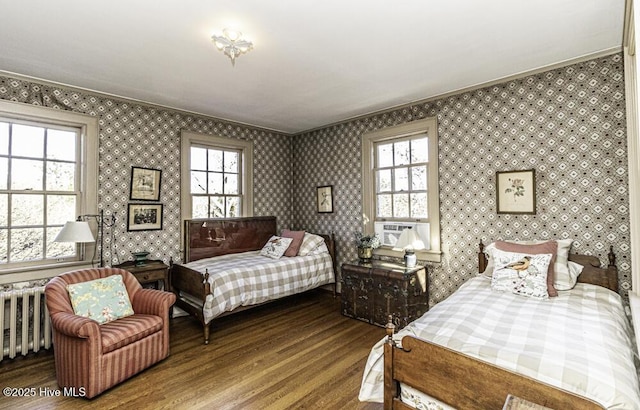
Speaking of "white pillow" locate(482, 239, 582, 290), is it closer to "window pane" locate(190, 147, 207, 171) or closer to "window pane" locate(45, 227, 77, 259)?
"window pane" locate(190, 147, 207, 171)

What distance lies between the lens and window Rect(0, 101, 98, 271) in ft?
10.0

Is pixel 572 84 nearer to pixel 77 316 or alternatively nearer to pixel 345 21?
pixel 345 21

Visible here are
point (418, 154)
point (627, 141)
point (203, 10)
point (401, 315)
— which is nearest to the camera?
point (203, 10)

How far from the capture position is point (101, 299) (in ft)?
8.85

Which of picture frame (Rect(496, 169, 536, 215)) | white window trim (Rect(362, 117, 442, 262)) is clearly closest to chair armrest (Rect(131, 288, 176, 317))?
white window trim (Rect(362, 117, 442, 262))

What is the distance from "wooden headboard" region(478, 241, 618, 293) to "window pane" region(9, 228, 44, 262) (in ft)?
16.9

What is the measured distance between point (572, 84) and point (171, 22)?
3405 mm

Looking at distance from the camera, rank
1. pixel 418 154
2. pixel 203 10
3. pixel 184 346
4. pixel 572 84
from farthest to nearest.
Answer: pixel 418 154, pixel 184 346, pixel 572 84, pixel 203 10

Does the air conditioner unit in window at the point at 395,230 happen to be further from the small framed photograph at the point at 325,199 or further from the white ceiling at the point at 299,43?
the white ceiling at the point at 299,43

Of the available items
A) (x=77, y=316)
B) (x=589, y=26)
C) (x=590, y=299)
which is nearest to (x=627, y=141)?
(x=589, y=26)

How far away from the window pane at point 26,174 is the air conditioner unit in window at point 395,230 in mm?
3911

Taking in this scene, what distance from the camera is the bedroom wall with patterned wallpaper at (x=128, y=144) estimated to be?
10.6 feet

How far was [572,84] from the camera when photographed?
2867 millimetres

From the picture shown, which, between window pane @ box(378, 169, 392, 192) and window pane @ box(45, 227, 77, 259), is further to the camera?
window pane @ box(378, 169, 392, 192)
